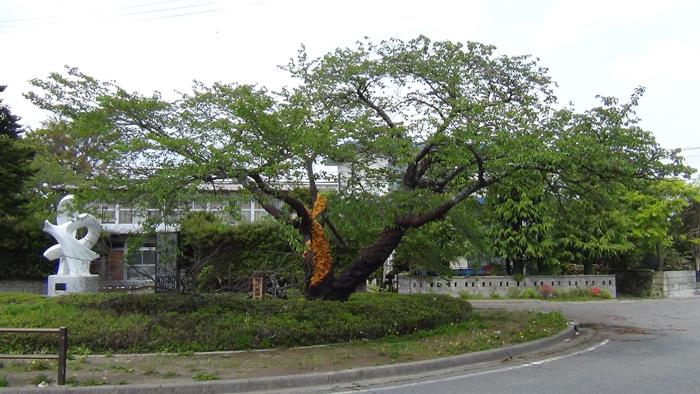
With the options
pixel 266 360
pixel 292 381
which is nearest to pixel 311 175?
pixel 266 360

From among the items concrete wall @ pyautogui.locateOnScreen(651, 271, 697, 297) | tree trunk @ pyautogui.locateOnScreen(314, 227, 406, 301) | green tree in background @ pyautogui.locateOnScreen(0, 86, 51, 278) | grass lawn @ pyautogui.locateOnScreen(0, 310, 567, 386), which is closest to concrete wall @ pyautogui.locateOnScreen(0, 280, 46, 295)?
green tree in background @ pyautogui.locateOnScreen(0, 86, 51, 278)

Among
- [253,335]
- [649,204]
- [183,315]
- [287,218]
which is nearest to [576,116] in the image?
[287,218]

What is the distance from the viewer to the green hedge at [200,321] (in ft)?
34.5

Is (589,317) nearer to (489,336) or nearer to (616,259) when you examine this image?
(489,336)

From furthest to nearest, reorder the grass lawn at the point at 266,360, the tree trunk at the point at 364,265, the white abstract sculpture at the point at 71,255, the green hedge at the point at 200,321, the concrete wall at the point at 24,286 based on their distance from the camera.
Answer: the concrete wall at the point at 24,286, the white abstract sculpture at the point at 71,255, the tree trunk at the point at 364,265, the green hedge at the point at 200,321, the grass lawn at the point at 266,360

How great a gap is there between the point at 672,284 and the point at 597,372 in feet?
80.7

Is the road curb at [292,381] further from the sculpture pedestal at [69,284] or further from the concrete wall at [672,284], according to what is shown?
A: the concrete wall at [672,284]

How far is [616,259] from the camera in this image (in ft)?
101

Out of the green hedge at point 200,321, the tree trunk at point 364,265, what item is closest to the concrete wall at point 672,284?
the green hedge at point 200,321

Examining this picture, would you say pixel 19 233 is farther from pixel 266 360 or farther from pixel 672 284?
pixel 672 284

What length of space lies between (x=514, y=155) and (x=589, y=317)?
907 centimetres

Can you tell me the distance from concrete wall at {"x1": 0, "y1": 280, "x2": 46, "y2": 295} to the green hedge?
13.7 m

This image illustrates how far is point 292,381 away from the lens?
8.46 metres

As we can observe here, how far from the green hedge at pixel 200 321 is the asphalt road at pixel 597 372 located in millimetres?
2752
